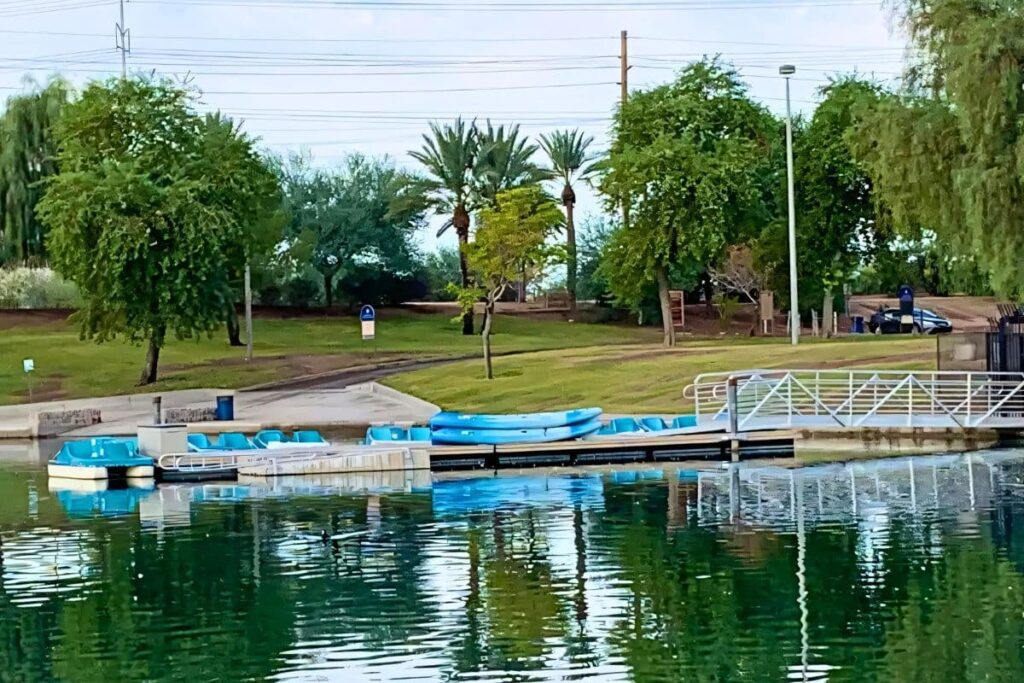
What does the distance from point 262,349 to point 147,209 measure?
19719mm

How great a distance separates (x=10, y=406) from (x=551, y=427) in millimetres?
29724

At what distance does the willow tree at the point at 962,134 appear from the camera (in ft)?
139

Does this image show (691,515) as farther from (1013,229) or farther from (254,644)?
(1013,229)

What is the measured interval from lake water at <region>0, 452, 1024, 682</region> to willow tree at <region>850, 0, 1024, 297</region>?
27.0 feet

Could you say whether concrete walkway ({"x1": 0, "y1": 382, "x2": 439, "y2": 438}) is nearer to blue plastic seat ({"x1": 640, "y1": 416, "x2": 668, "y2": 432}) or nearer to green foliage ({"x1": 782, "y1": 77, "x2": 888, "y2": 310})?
blue plastic seat ({"x1": 640, "y1": 416, "x2": 668, "y2": 432})

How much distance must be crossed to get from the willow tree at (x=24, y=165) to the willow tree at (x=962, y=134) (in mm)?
49916

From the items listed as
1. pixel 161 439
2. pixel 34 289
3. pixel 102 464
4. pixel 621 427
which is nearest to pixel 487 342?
pixel 621 427

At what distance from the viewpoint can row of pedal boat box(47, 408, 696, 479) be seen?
39.6 m

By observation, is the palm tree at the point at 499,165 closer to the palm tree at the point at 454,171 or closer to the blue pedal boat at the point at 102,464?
the palm tree at the point at 454,171

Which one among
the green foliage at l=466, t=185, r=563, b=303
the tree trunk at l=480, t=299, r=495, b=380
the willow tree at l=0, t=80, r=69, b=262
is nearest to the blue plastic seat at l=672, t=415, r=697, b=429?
the tree trunk at l=480, t=299, r=495, b=380

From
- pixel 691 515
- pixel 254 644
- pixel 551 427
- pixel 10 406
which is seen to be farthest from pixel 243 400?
pixel 254 644

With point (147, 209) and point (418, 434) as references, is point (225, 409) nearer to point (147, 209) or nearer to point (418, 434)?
point (147, 209)

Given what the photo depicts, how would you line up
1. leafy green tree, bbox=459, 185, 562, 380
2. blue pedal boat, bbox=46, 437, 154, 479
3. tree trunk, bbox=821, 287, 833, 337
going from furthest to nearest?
tree trunk, bbox=821, 287, 833, 337 < leafy green tree, bbox=459, 185, 562, 380 < blue pedal boat, bbox=46, 437, 154, 479

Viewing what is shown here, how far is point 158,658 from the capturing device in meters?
19.6
